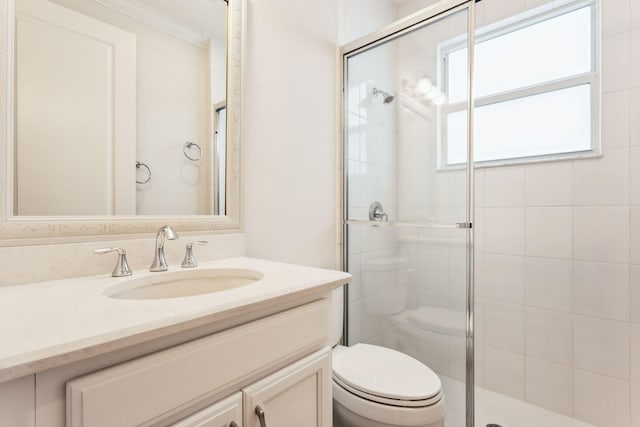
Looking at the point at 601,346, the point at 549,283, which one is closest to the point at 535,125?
the point at 549,283

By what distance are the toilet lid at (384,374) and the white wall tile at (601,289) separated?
1005mm

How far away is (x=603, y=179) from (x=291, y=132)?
1.53m

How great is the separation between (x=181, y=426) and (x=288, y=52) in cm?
143

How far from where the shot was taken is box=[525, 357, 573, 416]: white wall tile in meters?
1.58

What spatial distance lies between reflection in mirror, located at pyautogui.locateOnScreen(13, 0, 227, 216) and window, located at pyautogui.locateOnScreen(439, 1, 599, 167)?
3.29ft

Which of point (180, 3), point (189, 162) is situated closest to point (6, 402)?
point (189, 162)

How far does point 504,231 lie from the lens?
69.0 inches

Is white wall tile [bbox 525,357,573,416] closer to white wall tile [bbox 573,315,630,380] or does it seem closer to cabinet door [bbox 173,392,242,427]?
white wall tile [bbox 573,315,630,380]

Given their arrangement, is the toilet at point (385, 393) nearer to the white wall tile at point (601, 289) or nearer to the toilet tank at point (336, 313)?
the toilet tank at point (336, 313)

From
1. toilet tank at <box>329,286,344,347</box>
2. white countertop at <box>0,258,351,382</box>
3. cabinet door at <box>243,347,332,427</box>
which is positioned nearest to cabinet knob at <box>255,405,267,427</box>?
cabinet door at <box>243,347,332,427</box>

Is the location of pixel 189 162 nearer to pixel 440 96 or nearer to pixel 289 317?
pixel 289 317

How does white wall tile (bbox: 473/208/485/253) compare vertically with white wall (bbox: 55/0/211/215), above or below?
below

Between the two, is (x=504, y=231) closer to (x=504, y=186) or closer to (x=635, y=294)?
(x=504, y=186)

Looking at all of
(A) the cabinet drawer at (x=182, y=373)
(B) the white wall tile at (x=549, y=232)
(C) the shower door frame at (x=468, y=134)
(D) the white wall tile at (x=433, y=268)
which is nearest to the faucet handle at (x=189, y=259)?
(A) the cabinet drawer at (x=182, y=373)
